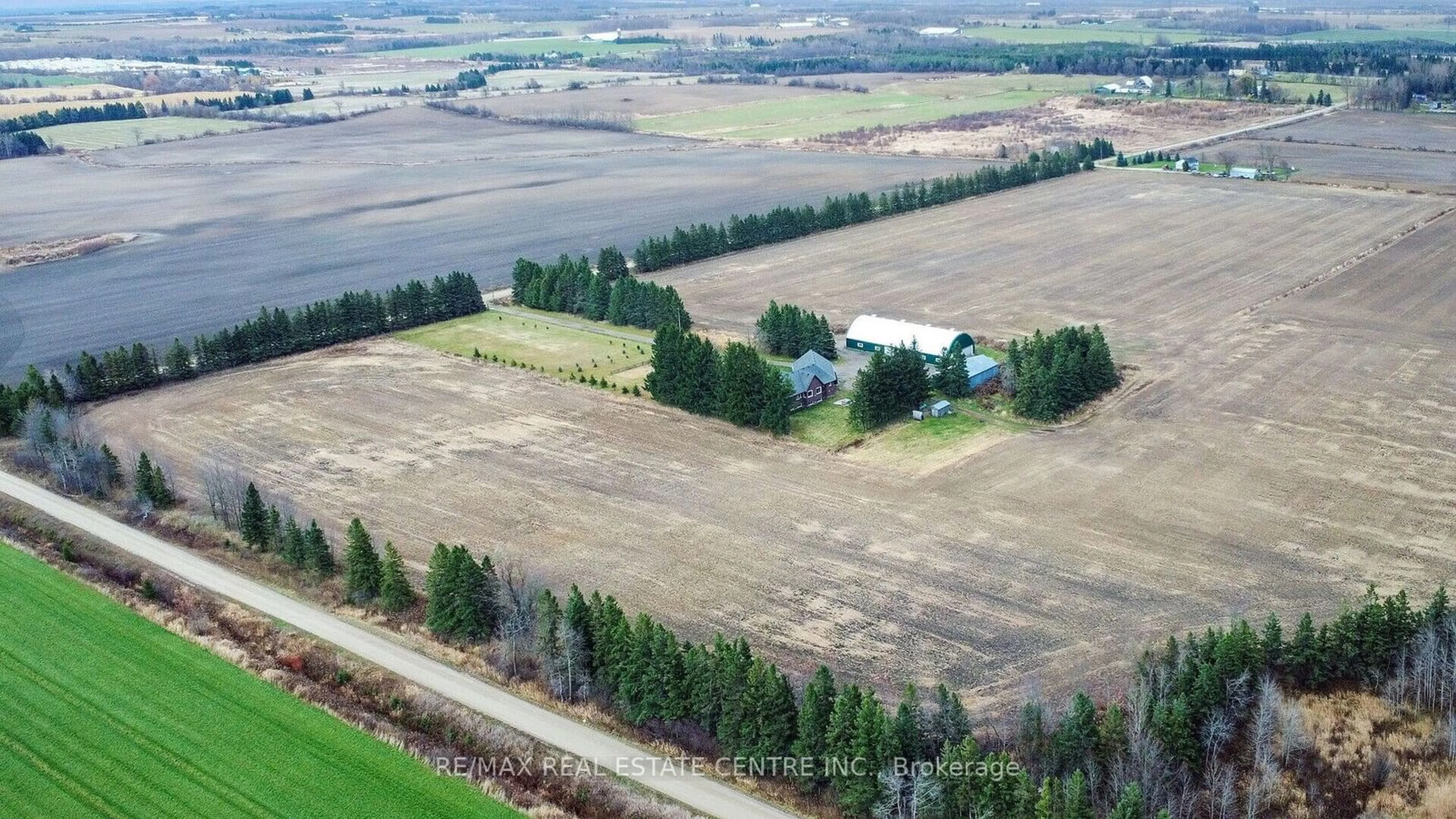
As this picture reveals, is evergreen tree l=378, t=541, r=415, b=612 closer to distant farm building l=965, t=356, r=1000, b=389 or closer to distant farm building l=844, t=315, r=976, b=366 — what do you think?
distant farm building l=844, t=315, r=976, b=366

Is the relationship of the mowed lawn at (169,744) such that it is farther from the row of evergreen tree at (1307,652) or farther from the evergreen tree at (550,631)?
the row of evergreen tree at (1307,652)

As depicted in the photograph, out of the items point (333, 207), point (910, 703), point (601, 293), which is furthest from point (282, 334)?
point (910, 703)

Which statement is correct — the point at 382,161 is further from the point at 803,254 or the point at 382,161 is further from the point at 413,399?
the point at 413,399

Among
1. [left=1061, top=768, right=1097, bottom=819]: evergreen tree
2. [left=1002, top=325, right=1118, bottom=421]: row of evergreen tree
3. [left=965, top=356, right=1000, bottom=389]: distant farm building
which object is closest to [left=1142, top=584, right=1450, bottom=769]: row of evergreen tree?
[left=1061, top=768, right=1097, bottom=819]: evergreen tree

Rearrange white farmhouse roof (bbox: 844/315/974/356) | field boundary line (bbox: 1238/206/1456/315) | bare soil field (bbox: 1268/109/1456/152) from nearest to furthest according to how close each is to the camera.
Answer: white farmhouse roof (bbox: 844/315/974/356) → field boundary line (bbox: 1238/206/1456/315) → bare soil field (bbox: 1268/109/1456/152)

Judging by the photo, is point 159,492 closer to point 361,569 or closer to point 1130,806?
point 361,569

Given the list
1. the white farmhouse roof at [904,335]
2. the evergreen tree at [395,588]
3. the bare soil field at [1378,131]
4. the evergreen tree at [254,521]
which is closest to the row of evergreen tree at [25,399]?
the evergreen tree at [254,521]
